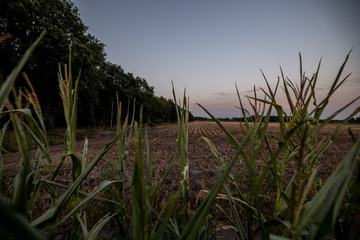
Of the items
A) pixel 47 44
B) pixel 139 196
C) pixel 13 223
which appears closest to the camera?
pixel 13 223

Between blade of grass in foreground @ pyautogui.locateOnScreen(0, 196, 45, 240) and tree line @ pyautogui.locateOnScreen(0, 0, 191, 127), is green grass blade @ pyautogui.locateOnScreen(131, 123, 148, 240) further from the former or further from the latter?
tree line @ pyautogui.locateOnScreen(0, 0, 191, 127)

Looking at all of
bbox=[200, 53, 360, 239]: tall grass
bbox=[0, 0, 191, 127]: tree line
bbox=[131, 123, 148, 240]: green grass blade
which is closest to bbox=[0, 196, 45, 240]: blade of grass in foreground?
bbox=[131, 123, 148, 240]: green grass blade

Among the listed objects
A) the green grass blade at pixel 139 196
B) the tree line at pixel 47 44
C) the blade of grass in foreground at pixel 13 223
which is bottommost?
the green grass blade at pixel 139 196

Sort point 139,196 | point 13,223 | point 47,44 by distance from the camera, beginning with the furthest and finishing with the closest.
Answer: point 47,44 < point 139,196 < point 13,223

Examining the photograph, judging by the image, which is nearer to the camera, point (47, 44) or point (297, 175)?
point (297, 175)

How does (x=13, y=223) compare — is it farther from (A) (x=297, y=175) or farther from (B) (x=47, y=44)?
(B) (x=47, y=44)

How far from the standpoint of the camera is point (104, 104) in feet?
97.0

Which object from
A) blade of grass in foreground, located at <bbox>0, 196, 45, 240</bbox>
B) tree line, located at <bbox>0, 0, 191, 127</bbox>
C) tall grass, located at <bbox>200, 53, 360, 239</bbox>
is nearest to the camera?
blade of grass in foreground, located at <bbox>0, 196, 45, 240</bbox>

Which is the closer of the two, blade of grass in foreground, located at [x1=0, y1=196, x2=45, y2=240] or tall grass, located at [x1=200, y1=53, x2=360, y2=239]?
blade of grass in foreground, located at [x1=0, y1=196, x2=45, y2=240]

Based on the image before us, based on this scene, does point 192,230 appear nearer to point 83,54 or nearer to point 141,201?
point 141,201

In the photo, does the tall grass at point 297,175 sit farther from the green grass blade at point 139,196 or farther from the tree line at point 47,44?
the tree line at point 47,44

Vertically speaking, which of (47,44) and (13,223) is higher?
(47,44)

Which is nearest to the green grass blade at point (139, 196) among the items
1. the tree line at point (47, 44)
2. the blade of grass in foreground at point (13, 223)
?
the blade of grass in foreground at point (13, 223)

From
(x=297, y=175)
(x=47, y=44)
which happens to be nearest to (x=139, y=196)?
(x=297, y=175)
